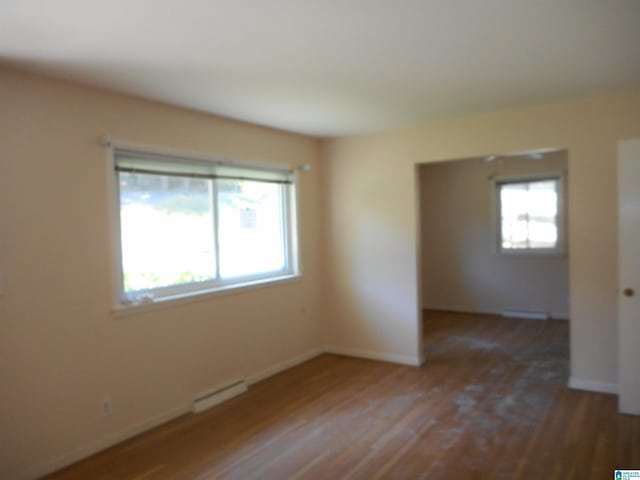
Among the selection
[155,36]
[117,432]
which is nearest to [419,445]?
[117,432]

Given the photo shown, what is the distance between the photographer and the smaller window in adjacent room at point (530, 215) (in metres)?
6.77

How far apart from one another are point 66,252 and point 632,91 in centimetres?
428

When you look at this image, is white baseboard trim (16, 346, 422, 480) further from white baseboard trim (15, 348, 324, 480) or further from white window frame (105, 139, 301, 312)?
white window frame (105, 139, 301, 312)

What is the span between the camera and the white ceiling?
202cm

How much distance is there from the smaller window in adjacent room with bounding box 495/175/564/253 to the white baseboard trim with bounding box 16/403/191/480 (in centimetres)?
544

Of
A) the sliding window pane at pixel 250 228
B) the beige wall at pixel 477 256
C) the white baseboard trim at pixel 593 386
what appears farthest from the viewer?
the beige wall at pixel 477 256

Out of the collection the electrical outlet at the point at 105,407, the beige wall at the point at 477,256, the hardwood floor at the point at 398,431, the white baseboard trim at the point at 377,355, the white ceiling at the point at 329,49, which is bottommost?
the hardwood floor at the point at 398,431

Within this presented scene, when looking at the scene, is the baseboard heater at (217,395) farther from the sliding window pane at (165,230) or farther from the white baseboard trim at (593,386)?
the white baseboard trim at (593,386)

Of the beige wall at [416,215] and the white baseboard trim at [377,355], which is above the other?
the beige wall at [416,215]

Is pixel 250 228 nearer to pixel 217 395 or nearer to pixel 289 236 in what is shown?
pixel 289 236

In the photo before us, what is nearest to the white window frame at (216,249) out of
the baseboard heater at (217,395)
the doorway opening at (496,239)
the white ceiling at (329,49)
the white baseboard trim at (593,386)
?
the white ceiling at (329,49)

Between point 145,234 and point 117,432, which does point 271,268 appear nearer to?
point 145,234

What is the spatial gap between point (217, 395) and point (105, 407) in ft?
3.24

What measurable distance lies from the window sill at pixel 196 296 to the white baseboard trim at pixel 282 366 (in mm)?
814
